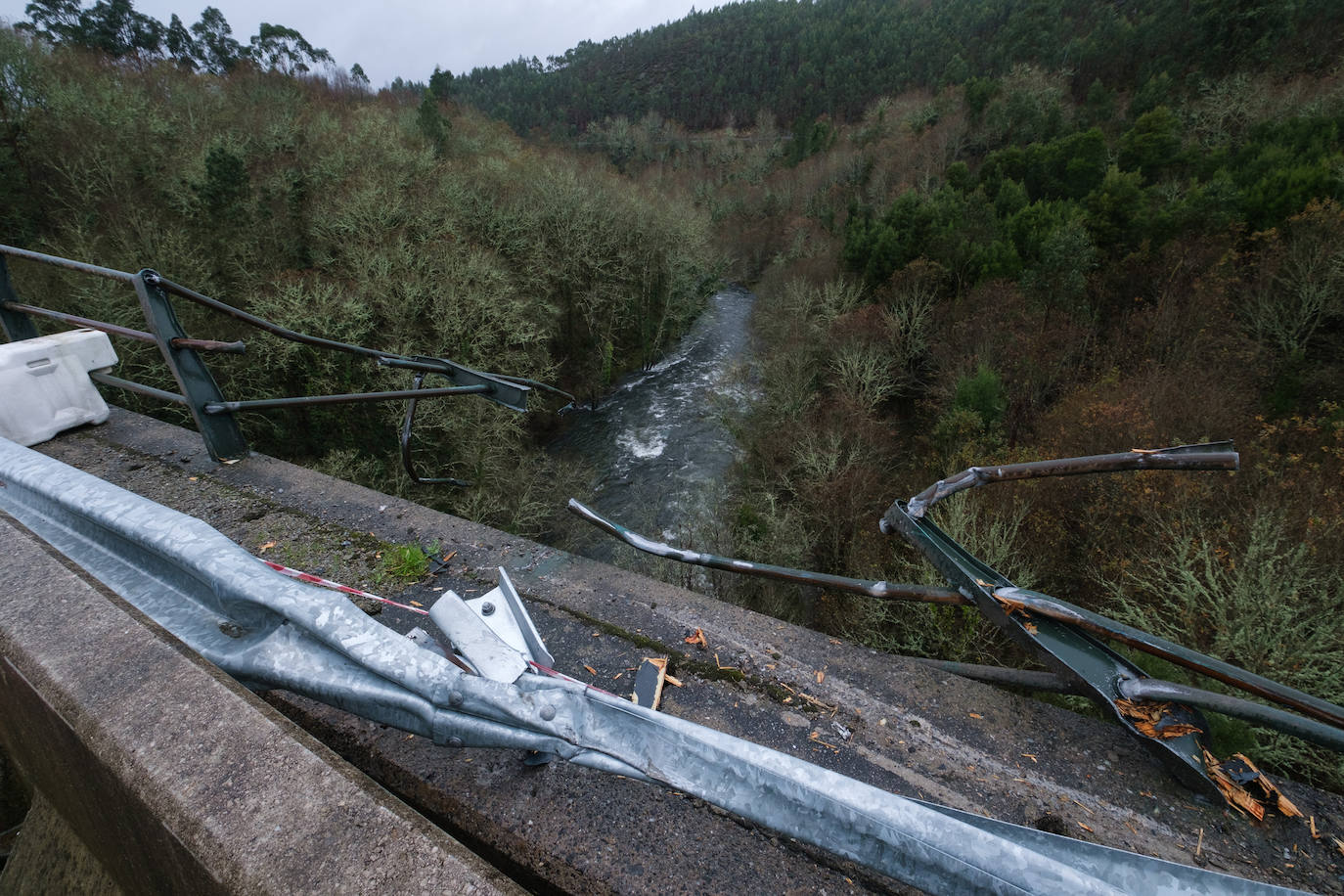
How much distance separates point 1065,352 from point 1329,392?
5566 millimetres

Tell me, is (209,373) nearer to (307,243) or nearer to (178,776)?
(178,776)

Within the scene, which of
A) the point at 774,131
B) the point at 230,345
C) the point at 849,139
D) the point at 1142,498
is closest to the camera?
the point at 230,345

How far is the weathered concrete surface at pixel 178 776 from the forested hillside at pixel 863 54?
43.3 metres

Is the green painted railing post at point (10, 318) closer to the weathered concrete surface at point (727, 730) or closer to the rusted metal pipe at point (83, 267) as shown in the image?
the rusted metal pipe at point (83, 267)

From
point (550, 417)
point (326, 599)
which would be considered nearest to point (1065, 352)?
point (550, 417)

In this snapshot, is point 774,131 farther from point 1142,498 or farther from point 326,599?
point 326,599

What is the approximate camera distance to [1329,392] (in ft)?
46.5

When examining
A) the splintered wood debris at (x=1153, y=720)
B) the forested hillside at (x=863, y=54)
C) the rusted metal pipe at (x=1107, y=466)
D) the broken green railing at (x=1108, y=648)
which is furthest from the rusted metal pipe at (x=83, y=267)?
the forested hillside at (x=863, y=54)

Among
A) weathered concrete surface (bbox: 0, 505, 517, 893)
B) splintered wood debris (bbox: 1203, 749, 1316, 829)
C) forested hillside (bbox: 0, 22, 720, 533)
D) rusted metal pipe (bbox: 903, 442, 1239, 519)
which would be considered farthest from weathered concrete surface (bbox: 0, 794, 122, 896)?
forested hillside (bbox: 0, 22, 720, 533)

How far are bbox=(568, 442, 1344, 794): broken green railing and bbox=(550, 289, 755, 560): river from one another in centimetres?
1446

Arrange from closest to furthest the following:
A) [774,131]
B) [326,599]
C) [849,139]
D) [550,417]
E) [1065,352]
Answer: [326,599] < [1065,352] < [550,417] < [849,139] < [774,131]

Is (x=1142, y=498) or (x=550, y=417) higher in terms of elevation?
(x=1142, y=498)

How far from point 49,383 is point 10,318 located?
1.96 feet

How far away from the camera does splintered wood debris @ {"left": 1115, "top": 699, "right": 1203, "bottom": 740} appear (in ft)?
5.69
